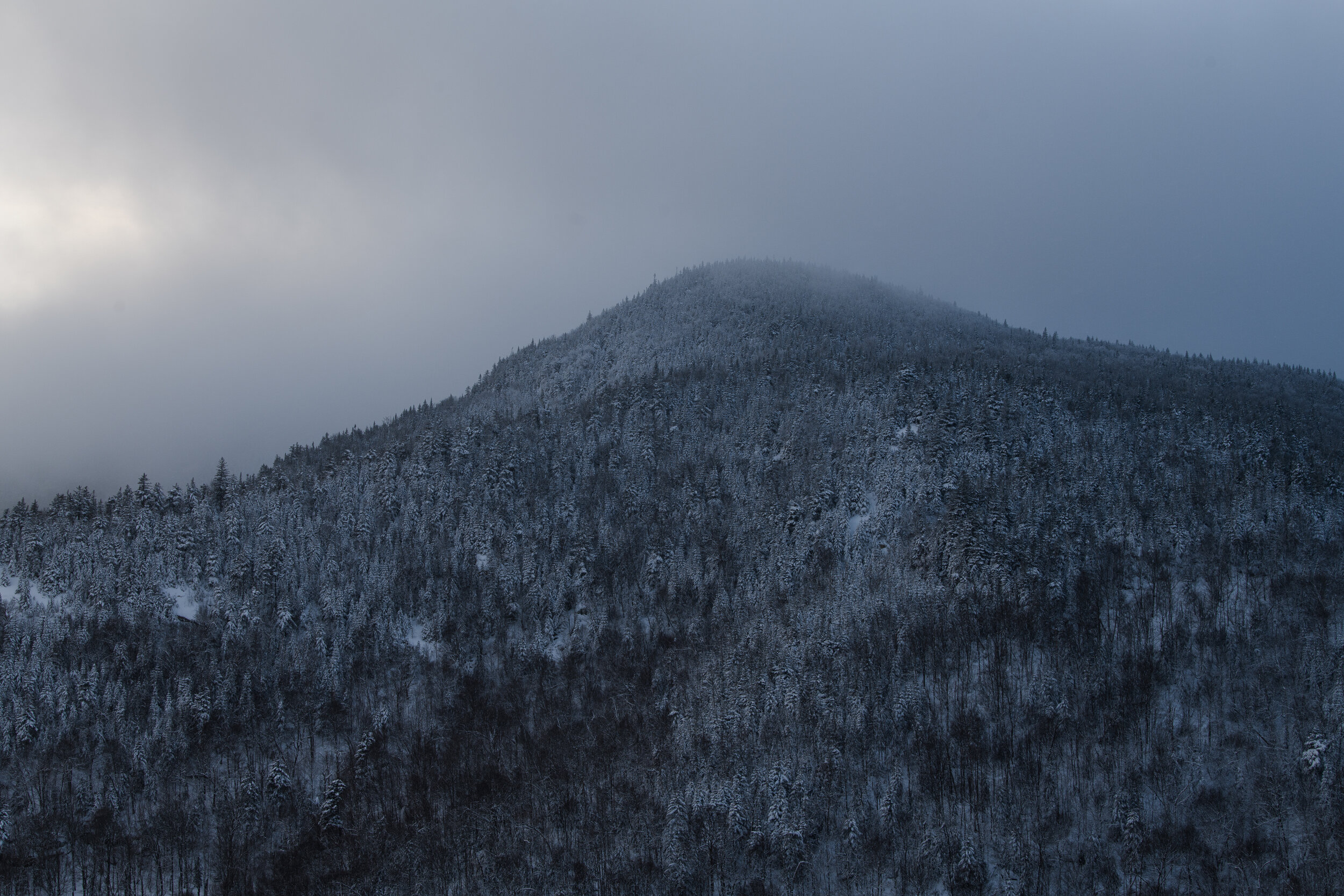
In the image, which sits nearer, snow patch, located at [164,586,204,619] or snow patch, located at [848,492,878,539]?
snow patch, located at [164,586,204,619]

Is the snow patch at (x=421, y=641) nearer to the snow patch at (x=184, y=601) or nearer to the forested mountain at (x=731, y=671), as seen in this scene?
the forested mountain at (x=731, y=671)

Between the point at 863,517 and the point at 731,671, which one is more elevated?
the point at 863,517

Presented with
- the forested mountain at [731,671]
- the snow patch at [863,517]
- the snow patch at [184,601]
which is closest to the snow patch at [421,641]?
the forested mountain at [731,671]

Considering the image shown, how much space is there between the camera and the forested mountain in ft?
353

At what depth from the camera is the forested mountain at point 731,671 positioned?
108m

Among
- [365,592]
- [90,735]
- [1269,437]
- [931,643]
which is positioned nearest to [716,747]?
[931,643]

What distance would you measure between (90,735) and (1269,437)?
202 meters

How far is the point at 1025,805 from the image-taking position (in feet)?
354

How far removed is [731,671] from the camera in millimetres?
134875

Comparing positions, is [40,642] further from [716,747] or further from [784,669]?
[784,669]

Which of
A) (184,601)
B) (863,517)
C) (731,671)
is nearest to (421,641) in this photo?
(184,601)

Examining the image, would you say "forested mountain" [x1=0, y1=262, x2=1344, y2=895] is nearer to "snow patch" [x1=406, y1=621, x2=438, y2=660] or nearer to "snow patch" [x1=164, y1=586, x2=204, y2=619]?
"snow patch" [x1=164, y1=586, x2=204, y2=619]

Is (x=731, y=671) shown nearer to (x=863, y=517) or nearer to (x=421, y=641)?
(x=863, y=517)

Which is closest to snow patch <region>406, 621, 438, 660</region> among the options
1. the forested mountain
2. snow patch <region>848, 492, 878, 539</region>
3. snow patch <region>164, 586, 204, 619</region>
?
the forested mountain
